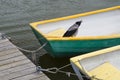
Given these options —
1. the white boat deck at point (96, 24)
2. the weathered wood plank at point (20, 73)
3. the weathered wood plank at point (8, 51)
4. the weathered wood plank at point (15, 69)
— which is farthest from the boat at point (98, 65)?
the white boat deck at point (96, 24)

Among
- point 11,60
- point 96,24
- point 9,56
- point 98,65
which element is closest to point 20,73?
point 11,60

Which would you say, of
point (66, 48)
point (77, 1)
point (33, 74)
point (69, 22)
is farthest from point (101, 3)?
point (33, 74)

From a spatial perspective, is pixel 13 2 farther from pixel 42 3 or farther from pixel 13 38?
pixel 13 38

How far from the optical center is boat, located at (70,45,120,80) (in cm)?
583

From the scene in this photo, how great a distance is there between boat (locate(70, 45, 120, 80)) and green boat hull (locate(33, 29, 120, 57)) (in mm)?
1378

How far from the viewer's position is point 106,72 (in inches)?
239

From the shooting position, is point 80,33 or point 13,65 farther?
point 80,33

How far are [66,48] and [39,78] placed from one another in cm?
204

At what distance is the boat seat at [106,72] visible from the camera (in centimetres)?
585

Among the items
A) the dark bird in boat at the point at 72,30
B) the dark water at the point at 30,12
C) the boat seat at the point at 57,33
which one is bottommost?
the dark water at the point at 30,12

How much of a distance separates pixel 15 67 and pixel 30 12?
640 centimetres

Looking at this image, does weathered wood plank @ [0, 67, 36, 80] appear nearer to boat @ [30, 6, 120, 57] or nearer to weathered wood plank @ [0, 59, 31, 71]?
weathered wood plank @ [0, 59, 31, 71]

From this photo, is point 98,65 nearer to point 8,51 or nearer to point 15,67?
point 15,67

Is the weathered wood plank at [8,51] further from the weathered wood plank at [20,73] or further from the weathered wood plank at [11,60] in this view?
the weathered wood plank at [20,73]
